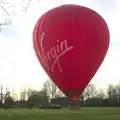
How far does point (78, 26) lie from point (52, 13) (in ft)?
7.04

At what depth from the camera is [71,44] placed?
1075 inches

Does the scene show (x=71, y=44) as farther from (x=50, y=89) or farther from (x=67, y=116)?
(x=50, y=89)

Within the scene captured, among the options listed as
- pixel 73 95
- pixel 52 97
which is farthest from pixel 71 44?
pixel 52 97

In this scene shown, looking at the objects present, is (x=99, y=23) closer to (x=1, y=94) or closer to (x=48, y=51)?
(x=48, y=51)

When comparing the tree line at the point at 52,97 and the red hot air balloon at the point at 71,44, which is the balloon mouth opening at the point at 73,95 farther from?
the tree line at the point at 52,97

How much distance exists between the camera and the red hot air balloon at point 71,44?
27188 millimetres

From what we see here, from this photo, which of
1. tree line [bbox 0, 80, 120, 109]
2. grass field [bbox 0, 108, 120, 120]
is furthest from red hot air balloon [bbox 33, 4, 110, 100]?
tree line [bbox 0, 80, 120, 109]

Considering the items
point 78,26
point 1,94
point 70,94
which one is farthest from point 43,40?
point 1,94

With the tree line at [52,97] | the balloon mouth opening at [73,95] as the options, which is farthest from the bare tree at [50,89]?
the balloon mouth opening at [73,95]

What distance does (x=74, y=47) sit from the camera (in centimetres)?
2727

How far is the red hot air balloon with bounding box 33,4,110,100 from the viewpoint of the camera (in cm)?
2719

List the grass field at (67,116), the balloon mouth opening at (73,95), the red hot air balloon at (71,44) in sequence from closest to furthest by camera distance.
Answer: the red hot air balloon at (71,44)
the balloon mouth opening at (73,95)
the grass field at (67,116)

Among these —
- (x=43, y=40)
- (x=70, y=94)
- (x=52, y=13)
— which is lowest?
(x=70, y=94)

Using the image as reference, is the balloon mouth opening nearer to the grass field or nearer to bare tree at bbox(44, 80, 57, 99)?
the grass field
